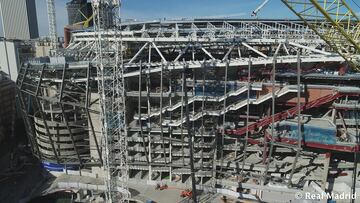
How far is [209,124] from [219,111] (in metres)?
4.30

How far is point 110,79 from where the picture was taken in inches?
1555

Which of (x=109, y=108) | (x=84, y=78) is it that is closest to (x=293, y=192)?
(x=109, y=108)

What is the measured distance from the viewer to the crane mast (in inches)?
1446

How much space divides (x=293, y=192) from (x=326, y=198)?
4.86m

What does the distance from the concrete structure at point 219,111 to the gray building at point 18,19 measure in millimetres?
90296

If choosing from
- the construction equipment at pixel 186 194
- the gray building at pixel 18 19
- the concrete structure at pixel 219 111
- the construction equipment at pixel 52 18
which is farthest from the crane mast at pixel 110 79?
the gray building at pixel 18 19

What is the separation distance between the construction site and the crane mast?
1622mm

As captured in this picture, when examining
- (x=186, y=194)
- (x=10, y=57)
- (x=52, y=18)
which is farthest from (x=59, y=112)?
(x=10, y=57)

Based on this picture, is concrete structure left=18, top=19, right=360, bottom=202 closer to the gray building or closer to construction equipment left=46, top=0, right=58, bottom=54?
construction equipment left=46, top=0, right=58, bottom=54

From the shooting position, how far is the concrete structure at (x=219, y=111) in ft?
156

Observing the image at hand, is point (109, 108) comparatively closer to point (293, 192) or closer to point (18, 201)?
point (18, 201)

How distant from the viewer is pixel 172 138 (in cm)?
5191

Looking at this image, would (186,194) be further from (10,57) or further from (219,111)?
(10,57)

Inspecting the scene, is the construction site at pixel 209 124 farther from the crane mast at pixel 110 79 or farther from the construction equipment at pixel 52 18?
the construction equipment at pixel 52 18
